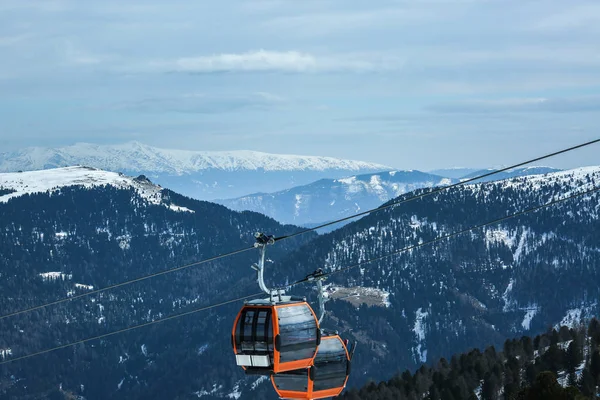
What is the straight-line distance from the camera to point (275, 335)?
5562 cm

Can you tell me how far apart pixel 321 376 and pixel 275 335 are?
9641 millimetres

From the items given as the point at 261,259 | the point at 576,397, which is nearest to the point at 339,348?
the point at 261,259

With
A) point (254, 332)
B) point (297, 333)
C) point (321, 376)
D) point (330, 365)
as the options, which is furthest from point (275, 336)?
point (330, 365)

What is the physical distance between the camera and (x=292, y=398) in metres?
64.2

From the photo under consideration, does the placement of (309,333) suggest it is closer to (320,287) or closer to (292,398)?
(320,287)

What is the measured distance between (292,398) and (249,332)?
30.8ft

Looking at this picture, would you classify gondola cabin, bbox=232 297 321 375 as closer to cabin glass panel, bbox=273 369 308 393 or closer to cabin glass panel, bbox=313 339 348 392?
cabin glass panel, bbox=273 369 308 393

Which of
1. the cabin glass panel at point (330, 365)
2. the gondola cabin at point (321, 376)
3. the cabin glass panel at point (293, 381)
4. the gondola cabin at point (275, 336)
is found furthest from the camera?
the cabin glass panel at point (330, 365)

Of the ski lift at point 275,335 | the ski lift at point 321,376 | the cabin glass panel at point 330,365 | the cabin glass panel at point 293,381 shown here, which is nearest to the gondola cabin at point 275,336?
the ski lift at point 275,335

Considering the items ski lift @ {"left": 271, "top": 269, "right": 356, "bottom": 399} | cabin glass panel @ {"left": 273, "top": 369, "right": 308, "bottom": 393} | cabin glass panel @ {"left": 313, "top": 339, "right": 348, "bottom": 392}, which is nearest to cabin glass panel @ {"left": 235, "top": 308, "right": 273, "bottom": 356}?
ski lift @ {"left": 271, "top": 269, "right": 356, "bottom": 399}

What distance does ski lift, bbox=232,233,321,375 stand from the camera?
5609 centimetres

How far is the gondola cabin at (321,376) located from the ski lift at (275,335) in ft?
12.6

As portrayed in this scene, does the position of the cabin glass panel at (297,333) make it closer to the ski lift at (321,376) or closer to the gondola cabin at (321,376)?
the ski lift at (321,376)

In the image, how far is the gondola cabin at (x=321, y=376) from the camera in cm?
6250
